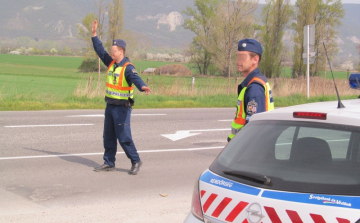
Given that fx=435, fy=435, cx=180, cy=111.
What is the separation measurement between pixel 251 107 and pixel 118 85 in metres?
2.91

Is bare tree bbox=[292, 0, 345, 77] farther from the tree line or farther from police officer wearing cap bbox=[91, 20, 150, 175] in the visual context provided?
police officer wearing cap bbox=[91, 20, 150, 175]

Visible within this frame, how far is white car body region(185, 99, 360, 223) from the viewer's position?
236cm

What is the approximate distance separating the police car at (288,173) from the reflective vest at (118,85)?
11.7ft

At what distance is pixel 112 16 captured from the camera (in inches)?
1278

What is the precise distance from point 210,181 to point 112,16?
30947 mm

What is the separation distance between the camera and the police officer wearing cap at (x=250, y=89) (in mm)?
4141

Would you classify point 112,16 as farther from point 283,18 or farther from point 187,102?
point 283,18

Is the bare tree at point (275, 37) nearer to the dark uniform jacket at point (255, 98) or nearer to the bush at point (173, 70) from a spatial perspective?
the bush at point (173, 70)

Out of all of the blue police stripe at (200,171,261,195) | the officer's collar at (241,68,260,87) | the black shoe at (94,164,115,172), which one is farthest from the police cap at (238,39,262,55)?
the black shoe at (94,164,115,172)

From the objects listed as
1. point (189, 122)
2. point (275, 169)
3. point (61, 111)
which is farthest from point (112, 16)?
point (275, 169)

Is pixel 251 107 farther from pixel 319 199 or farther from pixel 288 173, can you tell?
pixel 319 199

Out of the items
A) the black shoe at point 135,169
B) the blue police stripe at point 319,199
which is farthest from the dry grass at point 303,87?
the blue police stripe at point 319,199

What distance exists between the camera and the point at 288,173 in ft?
8.79

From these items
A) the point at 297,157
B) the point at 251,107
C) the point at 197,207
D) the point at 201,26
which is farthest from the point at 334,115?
the point at 201,26
